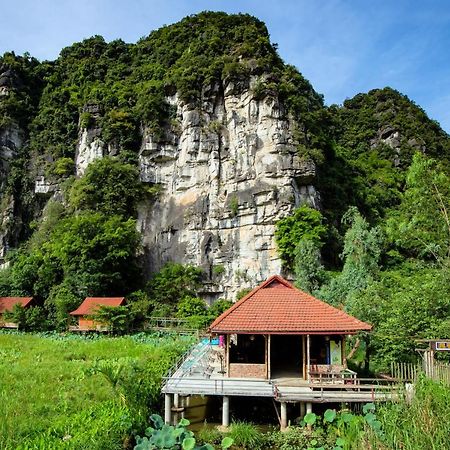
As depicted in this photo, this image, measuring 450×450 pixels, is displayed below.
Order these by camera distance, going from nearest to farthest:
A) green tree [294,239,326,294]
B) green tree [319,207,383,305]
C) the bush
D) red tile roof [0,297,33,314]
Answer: the bush
green tree [319,207,383,305]
green tree [294,239,326,294]
red tile roof [0,297,33,314]

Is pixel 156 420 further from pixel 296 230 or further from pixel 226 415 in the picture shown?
pixel 296 230

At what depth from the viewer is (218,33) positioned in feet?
148

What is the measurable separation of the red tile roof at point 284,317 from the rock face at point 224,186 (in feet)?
55.1

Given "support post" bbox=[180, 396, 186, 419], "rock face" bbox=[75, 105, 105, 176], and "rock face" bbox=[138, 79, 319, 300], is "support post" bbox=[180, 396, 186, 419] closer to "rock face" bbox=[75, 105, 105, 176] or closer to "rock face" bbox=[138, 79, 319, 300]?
"rock face" bbox=[138, 79, 319, 300]

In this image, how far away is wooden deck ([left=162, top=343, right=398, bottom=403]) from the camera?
12.6 m

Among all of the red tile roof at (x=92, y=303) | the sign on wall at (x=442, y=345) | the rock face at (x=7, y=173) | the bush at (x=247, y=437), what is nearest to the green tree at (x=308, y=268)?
the red tile roof at (x=92, y=303)

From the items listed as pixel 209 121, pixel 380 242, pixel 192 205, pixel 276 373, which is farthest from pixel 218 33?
pixel 276 373

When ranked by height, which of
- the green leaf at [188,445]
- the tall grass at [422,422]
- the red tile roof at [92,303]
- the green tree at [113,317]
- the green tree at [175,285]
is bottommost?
the green leaf at [188,445]

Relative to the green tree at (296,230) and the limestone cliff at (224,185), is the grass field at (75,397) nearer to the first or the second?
the green tree at (296,230)

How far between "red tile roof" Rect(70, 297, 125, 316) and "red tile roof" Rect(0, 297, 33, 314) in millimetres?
4843

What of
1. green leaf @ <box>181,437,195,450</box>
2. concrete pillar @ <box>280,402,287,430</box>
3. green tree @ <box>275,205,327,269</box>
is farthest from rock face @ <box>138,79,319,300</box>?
green leaf @ <box>181,437,195,450</box>

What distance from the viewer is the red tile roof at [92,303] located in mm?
31656

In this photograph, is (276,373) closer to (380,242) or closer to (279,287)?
(279,287)

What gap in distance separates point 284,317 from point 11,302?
1057 inches
